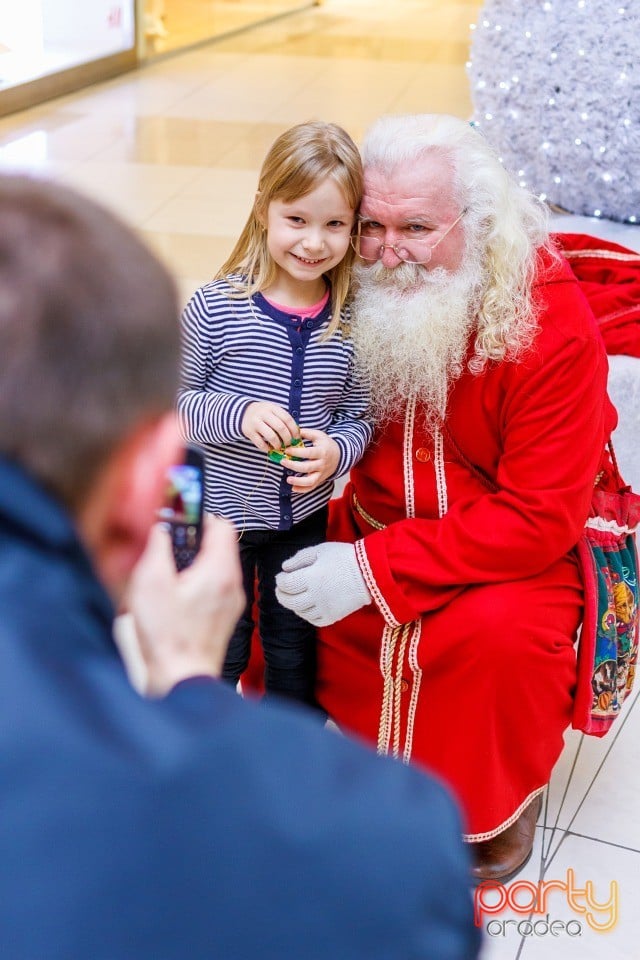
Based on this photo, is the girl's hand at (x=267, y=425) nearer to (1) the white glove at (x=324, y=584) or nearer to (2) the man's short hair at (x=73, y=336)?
(1) the white glove at (x=324, y=584)

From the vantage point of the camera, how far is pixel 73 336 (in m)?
0.67

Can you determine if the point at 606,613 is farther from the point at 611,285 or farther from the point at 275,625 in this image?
the point at 611,285

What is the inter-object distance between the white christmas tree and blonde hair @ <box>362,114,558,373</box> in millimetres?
1407

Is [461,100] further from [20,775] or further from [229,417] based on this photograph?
[20,775]

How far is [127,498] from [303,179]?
4.63 feet

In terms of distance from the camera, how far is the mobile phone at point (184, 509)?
1.17 meters

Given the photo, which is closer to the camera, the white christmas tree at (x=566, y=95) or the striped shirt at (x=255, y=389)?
the striped shirt at (x=255, y=389)

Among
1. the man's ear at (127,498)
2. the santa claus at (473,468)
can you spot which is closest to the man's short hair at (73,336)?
the man's ear at (127,498)

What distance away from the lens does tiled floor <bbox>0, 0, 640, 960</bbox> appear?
7.16 ft

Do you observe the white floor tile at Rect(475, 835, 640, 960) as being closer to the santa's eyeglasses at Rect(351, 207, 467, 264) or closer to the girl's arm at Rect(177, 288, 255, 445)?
the girl's arm at Rect(177, 288, 255, 445)

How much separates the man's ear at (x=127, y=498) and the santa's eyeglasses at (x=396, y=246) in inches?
55.6

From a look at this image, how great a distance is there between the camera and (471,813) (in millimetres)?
2180

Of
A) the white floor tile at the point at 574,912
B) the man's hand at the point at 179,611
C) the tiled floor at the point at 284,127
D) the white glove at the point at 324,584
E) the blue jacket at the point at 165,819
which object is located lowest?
the tiled floor at the point at 284,127

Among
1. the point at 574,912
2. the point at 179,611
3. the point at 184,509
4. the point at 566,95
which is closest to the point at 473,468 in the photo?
the point at 574,912
